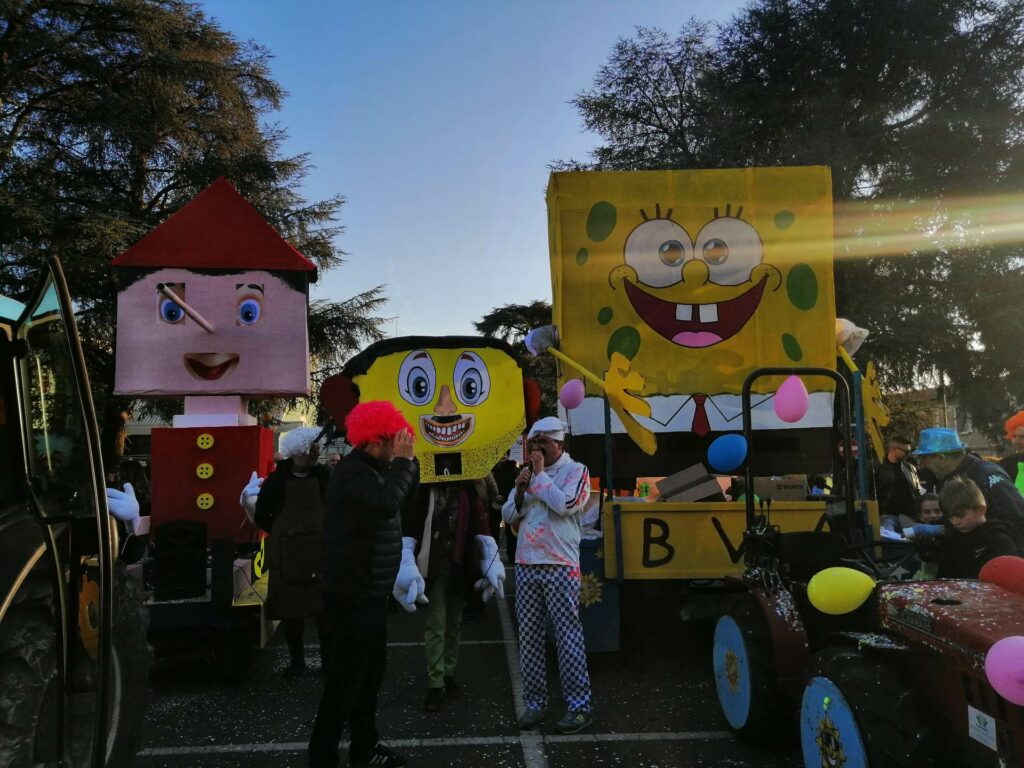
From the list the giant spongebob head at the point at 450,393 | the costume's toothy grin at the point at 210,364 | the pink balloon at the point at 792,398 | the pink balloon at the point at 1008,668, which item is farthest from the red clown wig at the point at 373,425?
the costume's toothy grin at the point at 210,364

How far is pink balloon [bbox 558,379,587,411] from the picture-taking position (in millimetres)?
5816

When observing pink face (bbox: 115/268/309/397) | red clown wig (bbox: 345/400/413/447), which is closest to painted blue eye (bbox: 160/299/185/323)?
pink face (bbox: 115/268/309/397)

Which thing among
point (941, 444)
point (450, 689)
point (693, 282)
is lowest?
point (450, 689)

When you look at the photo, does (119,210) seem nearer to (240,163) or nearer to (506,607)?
(240,163)

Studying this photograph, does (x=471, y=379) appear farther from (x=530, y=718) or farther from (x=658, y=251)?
(x=658, y=251)

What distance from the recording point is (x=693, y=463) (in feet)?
20.4

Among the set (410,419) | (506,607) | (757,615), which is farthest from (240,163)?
(757,615)

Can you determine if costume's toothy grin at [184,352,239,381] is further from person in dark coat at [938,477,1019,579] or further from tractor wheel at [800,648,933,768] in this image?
person in dark coat at [938,477,1019,579]

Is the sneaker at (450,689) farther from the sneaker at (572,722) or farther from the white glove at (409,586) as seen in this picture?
the sneaker at (572,722)

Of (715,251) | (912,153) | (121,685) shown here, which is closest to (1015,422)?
(715,251)

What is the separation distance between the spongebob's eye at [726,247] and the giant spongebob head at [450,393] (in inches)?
87.1

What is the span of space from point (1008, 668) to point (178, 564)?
484 cm

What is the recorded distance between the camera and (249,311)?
7.04m

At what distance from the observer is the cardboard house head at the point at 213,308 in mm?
A: 6793
